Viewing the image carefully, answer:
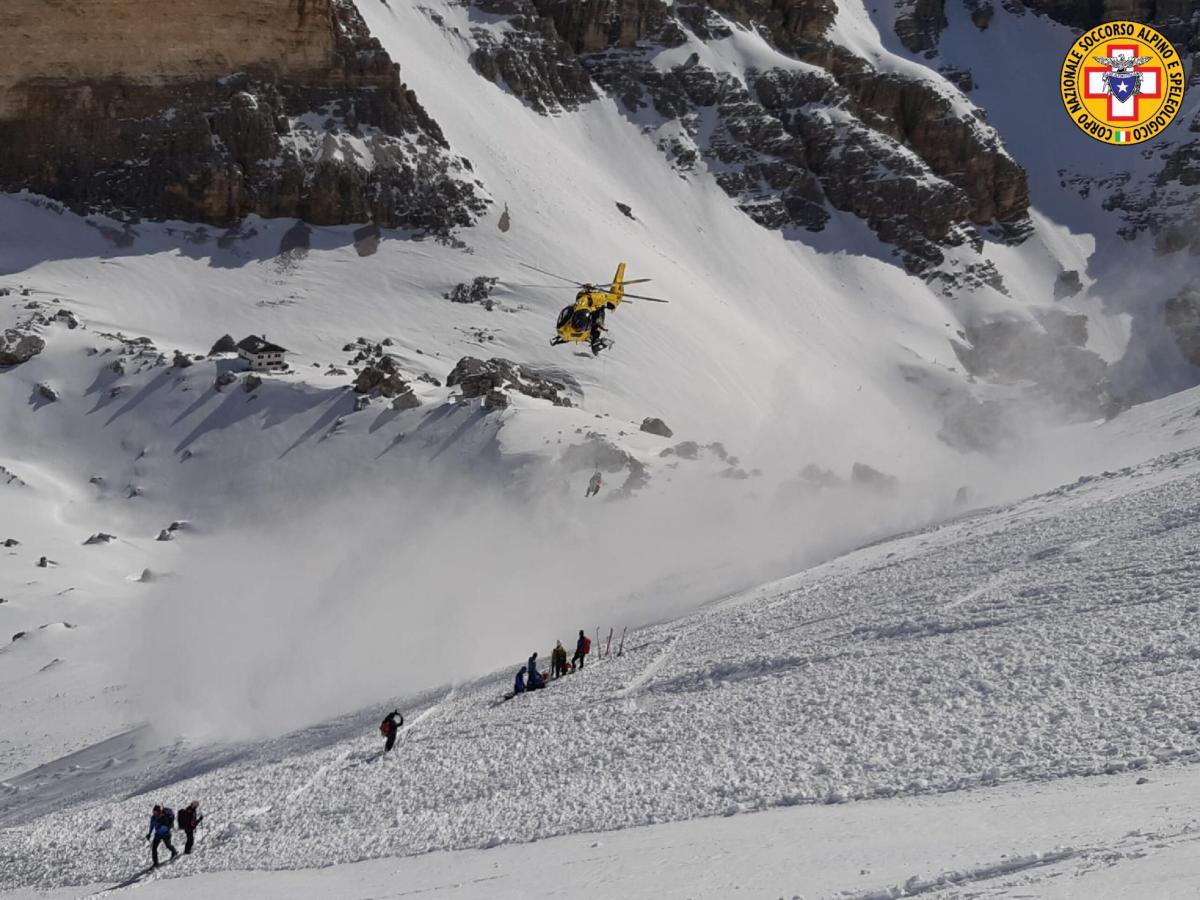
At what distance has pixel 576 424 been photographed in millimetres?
66188

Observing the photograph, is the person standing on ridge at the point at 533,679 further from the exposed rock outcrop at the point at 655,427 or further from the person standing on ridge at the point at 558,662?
the exposed rock outcrop at the point at 655,427

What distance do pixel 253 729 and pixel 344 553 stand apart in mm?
21862

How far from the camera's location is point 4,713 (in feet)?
133

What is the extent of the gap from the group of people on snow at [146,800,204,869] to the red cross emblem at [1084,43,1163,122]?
70949mm

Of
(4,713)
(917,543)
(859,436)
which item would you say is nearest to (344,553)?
(4,713)

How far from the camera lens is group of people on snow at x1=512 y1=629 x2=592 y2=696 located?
29719 millimetres

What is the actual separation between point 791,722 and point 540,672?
36.7 ft

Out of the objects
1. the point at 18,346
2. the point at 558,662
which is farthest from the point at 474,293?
the point at 558,662

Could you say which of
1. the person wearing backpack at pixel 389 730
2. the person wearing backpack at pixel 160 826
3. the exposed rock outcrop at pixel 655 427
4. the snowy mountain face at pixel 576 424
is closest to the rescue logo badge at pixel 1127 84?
the snowy mountain face at pixel 576 424

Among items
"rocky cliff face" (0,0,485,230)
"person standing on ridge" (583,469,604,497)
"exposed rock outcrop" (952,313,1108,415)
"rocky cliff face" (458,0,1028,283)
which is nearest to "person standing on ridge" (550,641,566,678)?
"person standing on ridge" (583,469,604,497)

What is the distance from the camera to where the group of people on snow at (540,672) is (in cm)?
2972

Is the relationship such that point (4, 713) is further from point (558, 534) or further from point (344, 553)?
point (558, 534)

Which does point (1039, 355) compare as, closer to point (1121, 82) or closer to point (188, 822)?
point (1121, 82)

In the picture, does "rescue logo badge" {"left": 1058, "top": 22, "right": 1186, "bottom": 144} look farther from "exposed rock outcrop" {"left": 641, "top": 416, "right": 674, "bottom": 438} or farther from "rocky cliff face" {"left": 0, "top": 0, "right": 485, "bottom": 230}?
"rocky cliff face" {"left": 0, "top": 0, "right": 485, "bottom": 230}
